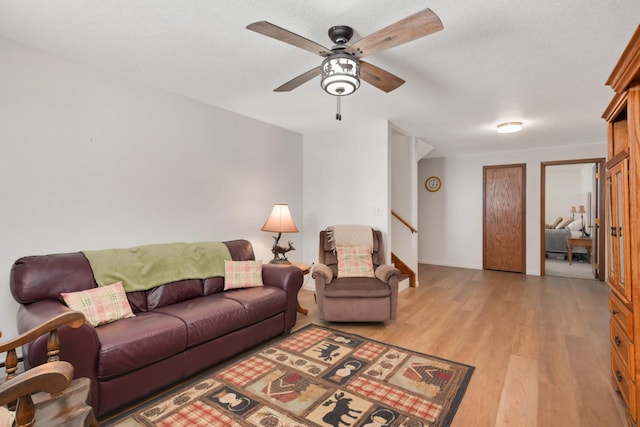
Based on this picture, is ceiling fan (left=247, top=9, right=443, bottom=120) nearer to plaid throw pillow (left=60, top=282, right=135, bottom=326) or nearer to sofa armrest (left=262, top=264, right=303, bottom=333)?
sofa armrest (left=262, top=264, right=303, bottom=333)

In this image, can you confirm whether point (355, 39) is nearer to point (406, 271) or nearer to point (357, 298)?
point (357, 298)

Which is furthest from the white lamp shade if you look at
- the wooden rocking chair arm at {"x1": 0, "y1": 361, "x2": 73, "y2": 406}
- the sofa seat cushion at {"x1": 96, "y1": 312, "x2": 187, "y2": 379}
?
the wooden rocking chair arm at {"x1": 0, "y1": 361, "x2": 73, "y2": 406}

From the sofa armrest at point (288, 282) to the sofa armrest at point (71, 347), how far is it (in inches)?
60.7

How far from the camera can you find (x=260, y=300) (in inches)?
107

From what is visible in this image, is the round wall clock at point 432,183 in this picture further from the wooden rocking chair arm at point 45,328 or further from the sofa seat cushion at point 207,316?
the wooden rocking chair arm at point 45,328

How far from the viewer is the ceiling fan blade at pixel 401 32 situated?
4.85 ft

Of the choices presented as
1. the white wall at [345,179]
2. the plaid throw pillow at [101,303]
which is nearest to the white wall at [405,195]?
the white wall at [345,179]

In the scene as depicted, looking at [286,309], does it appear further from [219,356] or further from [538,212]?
[538,212]

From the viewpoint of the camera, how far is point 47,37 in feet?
7.04

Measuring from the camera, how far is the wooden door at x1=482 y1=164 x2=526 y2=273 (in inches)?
231

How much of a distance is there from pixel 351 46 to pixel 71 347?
2.22m

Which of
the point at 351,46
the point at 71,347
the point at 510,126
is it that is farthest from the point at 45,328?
the point at 510,126

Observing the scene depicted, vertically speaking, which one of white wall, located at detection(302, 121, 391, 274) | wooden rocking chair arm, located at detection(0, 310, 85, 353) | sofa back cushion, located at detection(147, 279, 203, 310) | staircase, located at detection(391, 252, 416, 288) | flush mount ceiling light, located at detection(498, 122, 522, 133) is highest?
flush mount ceiling light, located at detection(498, 122, 522, 133)

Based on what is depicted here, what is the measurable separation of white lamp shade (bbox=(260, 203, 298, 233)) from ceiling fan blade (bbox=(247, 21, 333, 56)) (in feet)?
7.00
